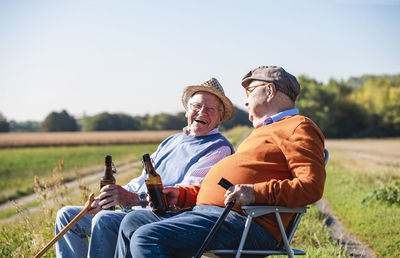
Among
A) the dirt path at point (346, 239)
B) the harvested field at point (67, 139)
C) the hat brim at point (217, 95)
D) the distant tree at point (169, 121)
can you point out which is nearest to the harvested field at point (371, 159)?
the dirt path at point (346, 239)

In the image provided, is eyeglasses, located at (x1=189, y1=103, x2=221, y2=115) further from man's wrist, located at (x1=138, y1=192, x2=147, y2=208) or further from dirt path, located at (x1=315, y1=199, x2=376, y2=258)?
dirt path, located at (x1=315, y1=199, x2=376, y2=258)

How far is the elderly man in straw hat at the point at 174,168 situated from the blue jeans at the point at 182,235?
0.23 meters

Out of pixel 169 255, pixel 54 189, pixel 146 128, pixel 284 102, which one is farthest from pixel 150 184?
pixel 146 128

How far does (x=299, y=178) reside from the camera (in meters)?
2.53

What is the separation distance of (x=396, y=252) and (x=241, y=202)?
2706 mm

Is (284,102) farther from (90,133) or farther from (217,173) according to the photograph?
(90,133)

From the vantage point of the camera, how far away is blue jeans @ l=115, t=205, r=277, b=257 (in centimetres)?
245

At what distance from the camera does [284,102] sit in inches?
116

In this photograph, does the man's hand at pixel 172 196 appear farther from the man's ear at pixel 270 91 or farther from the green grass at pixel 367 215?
the green grass at pixel 367 215

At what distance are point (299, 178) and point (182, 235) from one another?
2.45 feet

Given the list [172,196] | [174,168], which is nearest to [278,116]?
[172,196]

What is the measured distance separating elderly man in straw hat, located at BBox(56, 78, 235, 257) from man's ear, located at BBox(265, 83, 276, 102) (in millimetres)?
752

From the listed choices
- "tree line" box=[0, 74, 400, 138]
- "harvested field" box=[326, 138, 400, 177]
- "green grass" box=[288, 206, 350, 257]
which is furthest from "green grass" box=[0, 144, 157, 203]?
"tree line" box=[0, 74, 400, 138]

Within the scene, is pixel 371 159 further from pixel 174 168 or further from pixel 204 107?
pixel 174 168
